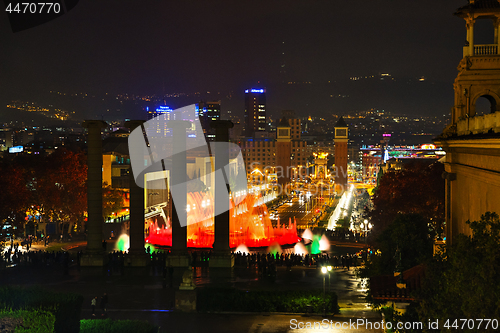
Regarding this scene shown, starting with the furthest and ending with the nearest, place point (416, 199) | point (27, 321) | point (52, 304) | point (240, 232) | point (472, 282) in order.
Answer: point (240, 232)
point (416, 199)
point (52, 304)
point (27, 321)
point (472, 282)

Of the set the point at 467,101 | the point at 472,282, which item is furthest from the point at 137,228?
the point at 472,282

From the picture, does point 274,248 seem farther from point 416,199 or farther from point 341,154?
point 341,154

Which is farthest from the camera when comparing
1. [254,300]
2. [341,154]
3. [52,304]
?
[341,154]

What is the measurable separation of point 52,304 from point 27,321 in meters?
1.63

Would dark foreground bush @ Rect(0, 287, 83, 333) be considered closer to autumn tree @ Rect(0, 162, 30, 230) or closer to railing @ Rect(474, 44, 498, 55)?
railing @ Rect(474, 44, 498, 55)

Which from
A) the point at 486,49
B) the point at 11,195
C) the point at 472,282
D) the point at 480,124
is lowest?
the point at 472,282

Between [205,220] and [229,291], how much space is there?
31671mm

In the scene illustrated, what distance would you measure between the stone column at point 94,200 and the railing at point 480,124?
21422 millimetres

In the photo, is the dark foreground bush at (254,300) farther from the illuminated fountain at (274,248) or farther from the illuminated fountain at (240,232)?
the illuminated fountain at (240,232)

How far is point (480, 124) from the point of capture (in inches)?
804

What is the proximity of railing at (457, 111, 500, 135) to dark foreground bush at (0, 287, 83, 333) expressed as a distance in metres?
14.7

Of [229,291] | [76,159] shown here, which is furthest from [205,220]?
[229,291]

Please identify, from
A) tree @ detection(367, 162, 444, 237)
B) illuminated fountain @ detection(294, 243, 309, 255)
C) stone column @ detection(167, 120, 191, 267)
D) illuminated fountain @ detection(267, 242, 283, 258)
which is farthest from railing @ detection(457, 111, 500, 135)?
illuminated fountain @ detection(267, 242, 283, 258)

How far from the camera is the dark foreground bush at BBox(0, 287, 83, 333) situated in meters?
19.6
